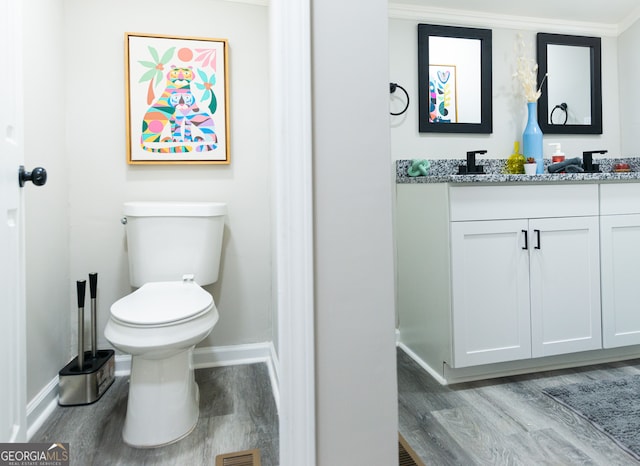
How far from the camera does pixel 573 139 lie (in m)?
2.46

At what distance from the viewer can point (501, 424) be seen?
144 cm

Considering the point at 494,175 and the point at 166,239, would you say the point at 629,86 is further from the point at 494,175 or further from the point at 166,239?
the point at 166,239

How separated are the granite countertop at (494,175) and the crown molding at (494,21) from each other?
2.65 ft

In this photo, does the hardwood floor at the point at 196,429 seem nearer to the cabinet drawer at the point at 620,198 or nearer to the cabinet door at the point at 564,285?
the cabinet door at the point at 564,285

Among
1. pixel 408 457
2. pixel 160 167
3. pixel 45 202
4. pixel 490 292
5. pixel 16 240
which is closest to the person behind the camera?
pixel 16 240

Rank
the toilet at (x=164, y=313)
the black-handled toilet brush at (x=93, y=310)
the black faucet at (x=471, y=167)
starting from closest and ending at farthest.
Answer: the toilet at (x=164, y=313)
the black-handled toilet brush at (x=93, y=310)
the black faucet at (x=471, y=167)

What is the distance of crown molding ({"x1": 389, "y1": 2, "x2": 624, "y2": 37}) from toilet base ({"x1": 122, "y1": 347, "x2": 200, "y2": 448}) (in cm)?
211

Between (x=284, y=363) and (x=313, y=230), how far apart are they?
1.01ft

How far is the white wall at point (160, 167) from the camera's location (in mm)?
1914

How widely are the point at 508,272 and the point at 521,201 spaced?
13.0 inches

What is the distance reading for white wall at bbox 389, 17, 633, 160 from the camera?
86.9 inches

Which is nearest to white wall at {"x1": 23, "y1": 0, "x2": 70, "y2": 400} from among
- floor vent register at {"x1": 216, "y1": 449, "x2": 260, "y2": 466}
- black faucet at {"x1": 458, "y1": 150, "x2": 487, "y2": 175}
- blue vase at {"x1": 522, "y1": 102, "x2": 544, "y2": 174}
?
floor vent register at {"x1": 216, "y1": 449, "x2": 260, "y2": 466}

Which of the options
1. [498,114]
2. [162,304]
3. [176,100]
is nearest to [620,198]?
Result: [498,114]

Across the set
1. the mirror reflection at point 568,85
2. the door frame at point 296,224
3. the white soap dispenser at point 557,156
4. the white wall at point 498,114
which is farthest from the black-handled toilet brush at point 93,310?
the mirror reflection at point 568,85
